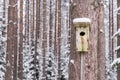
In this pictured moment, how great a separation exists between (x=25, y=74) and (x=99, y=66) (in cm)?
1525

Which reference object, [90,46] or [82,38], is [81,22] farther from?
[90,46]

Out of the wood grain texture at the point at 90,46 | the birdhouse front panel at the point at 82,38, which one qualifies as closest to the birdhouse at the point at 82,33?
the birdhouse front panel at the point at 82,38

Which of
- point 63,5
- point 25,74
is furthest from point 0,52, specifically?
point 63,5

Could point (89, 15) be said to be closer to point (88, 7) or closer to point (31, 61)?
point (88, 7)

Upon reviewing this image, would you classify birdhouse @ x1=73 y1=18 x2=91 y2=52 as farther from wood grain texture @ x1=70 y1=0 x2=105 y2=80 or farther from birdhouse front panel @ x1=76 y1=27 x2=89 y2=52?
wood grain texture @ x1=70 y1=0 x2=105 y2=80

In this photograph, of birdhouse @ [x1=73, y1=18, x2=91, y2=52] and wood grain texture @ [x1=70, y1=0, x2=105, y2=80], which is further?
wood grain texture @ [x1=70, y1=0, x2=105, y2=80]

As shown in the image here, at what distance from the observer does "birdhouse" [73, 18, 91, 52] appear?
3.63m

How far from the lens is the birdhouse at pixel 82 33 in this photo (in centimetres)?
363

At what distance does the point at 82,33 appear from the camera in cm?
371

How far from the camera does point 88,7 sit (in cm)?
385

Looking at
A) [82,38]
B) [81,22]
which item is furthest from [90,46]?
[81,22]

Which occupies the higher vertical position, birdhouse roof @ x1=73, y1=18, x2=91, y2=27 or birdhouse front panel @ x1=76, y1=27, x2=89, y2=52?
birdhouse roof @ x1=73, y1=18, x2=91, y2=27

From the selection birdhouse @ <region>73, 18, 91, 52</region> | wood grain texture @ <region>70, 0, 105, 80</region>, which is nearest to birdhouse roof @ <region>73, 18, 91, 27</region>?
birdhouse @ <region>73, 18, 91, 52</region>

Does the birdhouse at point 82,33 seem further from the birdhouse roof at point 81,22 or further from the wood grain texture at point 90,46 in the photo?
the wood grain texture at point 90,46
